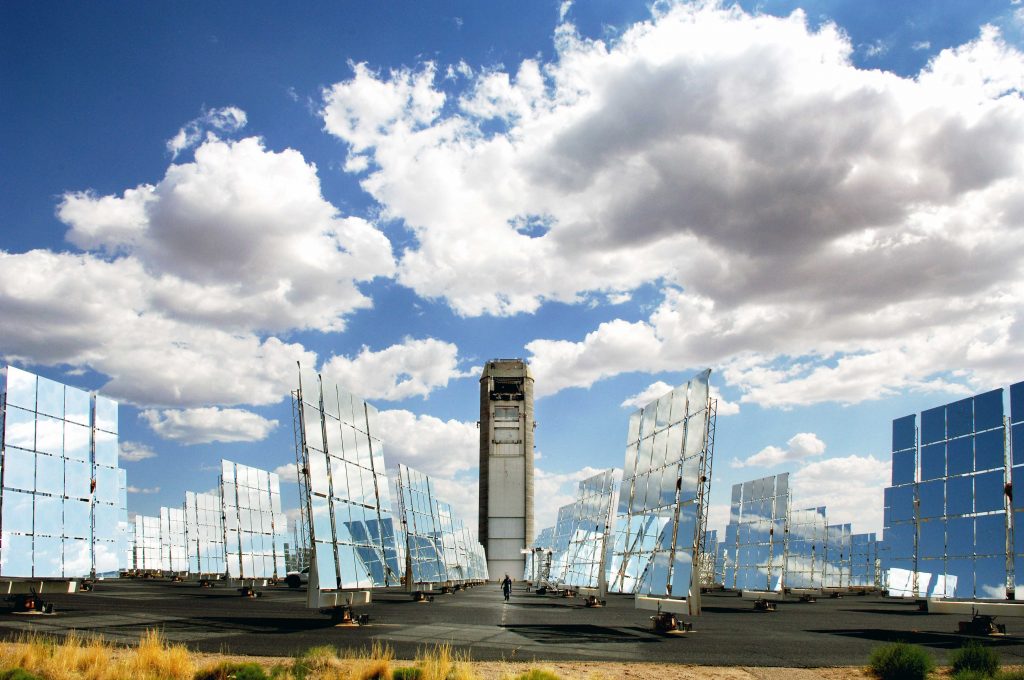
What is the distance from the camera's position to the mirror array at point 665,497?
921 inches

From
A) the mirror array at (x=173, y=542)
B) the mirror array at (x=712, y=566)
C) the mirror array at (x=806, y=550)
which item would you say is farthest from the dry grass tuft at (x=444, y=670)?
the mirror array at (x=173, y=542)

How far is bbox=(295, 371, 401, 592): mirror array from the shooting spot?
2447cm

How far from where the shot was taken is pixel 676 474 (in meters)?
25.4

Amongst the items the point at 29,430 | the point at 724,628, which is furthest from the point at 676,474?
the point at 29,430

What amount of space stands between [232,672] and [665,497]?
16.2 meters

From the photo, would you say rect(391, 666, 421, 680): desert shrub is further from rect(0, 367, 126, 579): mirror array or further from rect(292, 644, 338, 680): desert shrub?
rect(0, 367, 126, 579): mirror array

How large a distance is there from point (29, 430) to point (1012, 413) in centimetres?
3195


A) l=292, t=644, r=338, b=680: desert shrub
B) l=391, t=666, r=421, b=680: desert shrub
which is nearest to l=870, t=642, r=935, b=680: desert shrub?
l=391, t=666, r=421, b=680: desert shrub

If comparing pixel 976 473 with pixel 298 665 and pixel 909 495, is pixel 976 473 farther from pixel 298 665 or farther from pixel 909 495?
pixel 298 665

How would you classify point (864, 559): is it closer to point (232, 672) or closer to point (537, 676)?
point (537, 676)

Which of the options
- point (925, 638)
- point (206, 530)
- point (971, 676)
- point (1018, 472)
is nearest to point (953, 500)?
point (1018, 472)

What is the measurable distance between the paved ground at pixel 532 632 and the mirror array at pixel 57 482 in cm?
180

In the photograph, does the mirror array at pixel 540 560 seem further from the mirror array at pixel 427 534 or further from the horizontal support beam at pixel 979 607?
the horizontal support beam at pixel 979 607

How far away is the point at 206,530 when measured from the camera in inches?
2670
